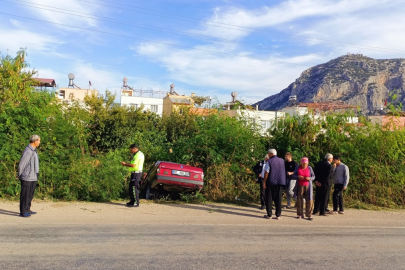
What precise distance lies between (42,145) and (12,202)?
210 centimetres

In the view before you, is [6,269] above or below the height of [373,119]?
below

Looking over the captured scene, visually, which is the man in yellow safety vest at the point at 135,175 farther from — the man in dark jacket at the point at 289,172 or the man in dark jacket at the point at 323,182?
the man in dark jacket at the point at 323,182

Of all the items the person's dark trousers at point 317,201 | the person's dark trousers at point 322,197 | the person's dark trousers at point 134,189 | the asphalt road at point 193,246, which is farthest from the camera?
the person's dark trousers at point 317,201

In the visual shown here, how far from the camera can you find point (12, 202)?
1046 centimetres

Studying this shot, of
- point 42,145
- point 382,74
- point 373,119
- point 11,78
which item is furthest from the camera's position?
point 382,74

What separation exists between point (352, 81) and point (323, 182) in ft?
544

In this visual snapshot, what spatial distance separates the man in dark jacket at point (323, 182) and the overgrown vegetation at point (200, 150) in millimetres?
2305

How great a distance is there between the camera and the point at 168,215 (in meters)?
9.78

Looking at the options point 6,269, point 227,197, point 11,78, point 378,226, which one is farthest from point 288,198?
point 11,78

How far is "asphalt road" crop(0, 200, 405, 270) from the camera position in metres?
5.62

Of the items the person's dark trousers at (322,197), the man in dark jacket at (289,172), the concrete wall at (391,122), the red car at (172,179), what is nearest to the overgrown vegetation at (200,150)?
the concrete wall at (391,122)

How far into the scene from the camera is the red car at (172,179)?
36.1 ft

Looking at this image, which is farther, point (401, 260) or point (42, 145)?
Result: point (42, 145)

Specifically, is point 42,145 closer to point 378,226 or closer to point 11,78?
point 11,78
